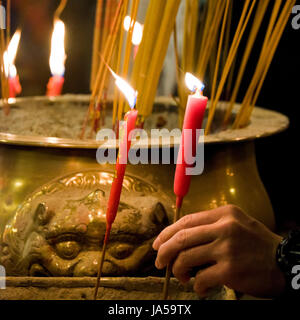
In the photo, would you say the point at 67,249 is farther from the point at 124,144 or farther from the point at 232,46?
the point at 232,46

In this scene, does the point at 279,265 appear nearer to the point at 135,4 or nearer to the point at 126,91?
the point at 126,91

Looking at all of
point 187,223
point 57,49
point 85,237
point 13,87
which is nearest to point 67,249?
point 85,237

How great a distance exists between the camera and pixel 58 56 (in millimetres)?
1124

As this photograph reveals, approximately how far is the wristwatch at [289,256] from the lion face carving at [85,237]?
0.20 m

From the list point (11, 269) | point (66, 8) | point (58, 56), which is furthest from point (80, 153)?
point (66, 8)

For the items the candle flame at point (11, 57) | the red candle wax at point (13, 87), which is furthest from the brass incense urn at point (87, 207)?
the red candle wax at point (13, 87)

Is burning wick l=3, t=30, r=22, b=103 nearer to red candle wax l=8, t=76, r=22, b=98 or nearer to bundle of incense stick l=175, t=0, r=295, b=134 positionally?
red candle wax l=8, t=76, r=22, b=98

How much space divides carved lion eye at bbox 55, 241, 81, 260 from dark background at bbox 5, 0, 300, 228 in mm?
877

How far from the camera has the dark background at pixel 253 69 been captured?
4.41 ft

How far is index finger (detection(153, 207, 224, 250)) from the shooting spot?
522 mm

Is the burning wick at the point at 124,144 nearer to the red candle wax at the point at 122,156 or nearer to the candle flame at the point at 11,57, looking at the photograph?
the red candle wax at the point at 122,156

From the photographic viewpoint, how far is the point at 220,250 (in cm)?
52

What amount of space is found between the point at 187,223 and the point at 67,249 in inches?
8.6

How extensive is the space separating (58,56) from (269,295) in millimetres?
764
